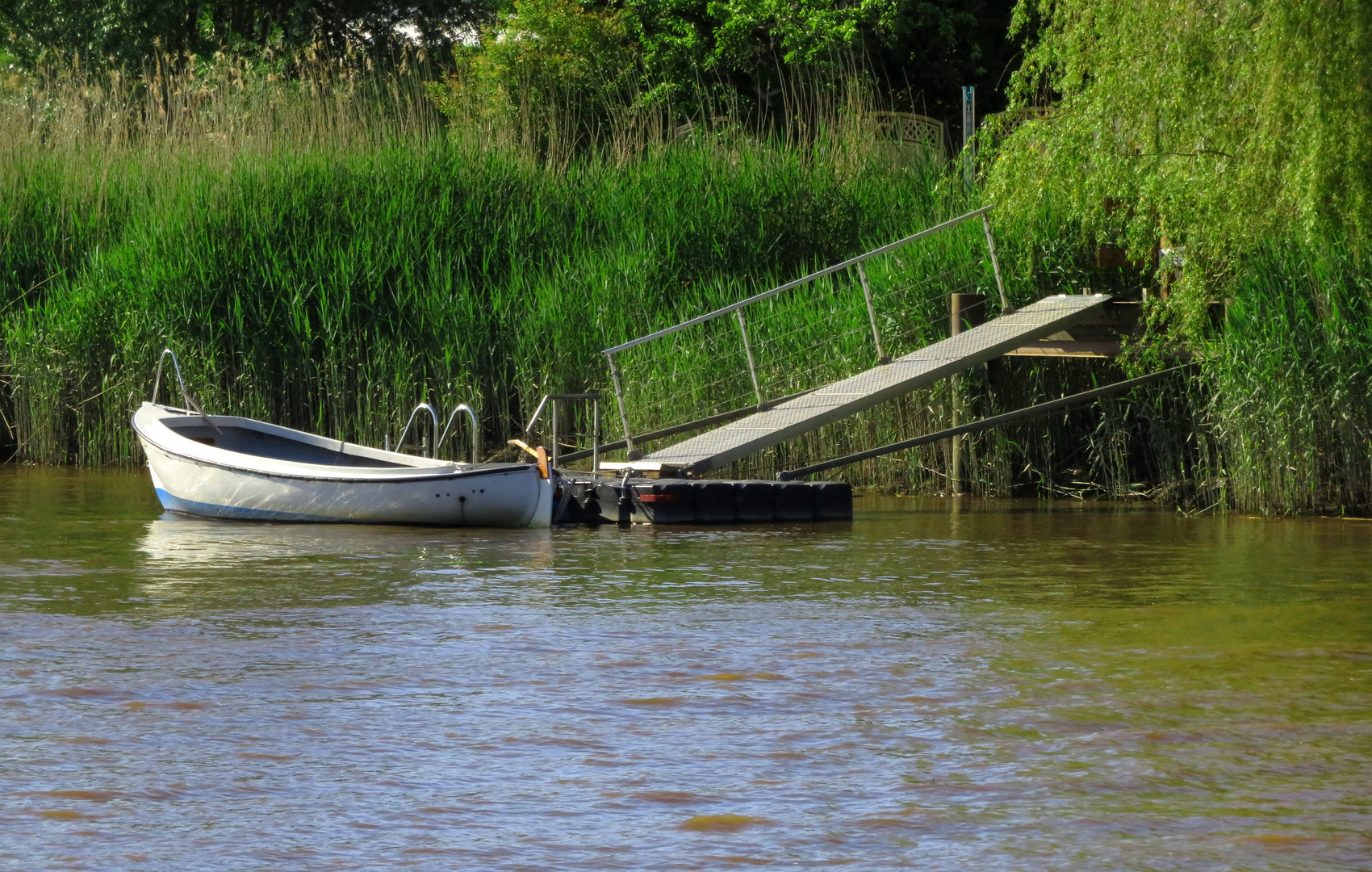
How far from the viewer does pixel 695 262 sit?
1878 cm

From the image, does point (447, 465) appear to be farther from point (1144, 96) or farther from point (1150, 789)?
point (1150, 789)

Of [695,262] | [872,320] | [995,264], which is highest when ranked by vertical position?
[695,262]

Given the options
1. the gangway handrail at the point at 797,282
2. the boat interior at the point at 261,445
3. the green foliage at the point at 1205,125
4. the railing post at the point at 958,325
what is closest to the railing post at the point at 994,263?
the gangway handrail at the point at 797,282

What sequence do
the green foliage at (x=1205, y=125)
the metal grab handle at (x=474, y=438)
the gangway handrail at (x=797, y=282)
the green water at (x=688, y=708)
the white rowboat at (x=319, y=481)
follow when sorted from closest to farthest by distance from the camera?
the green water at (x=688, y=708)
the green foliage at (x=1205, y=125)
the white rowboat at (x=319, y=481)
the metal grab handle at (x=474, y=438)
the gangway handrail at (x=797, y=282)

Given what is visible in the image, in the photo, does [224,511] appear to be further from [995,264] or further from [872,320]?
[995,264]

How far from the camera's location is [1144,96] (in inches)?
555

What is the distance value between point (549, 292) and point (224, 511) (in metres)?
4.39

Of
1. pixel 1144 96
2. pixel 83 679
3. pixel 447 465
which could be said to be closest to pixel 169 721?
pixel 83 679

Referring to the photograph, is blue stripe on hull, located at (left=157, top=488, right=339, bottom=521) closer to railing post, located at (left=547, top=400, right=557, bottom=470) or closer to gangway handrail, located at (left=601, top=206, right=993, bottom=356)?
railing post, located at (left=547, top=400, right=557, bottom=470)

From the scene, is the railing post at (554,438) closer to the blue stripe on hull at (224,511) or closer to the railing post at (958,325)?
the blue stripe on hull at (224,511)

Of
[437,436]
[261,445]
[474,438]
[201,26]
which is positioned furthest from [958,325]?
[201,26]

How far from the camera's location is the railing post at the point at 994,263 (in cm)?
1614

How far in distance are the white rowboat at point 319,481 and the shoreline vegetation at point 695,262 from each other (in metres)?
2.07

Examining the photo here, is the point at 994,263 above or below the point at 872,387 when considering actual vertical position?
above
